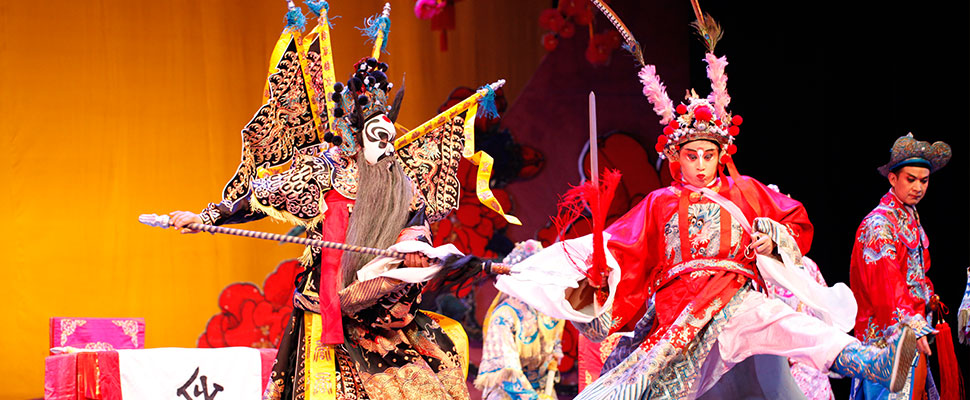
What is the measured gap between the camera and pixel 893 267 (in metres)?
4.87

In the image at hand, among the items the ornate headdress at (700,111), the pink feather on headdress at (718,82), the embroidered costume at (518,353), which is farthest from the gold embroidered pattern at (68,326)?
the pink feather on headdress at (718,82)

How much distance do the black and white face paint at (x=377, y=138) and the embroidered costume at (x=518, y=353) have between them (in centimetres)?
185

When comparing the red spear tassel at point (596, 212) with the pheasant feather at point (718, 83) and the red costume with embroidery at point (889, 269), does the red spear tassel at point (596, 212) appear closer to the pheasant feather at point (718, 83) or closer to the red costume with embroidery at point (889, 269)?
the pheasant feather at point (718, 83)

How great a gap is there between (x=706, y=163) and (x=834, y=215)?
8.81 feet

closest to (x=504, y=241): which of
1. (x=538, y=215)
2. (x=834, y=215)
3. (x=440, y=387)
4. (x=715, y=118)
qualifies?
(x=538, y=215)

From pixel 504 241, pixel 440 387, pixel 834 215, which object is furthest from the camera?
pixel 504 241

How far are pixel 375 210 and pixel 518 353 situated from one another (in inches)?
79.6

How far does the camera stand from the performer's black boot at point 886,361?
3.19 m

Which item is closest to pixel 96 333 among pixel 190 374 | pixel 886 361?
pixel 190 374

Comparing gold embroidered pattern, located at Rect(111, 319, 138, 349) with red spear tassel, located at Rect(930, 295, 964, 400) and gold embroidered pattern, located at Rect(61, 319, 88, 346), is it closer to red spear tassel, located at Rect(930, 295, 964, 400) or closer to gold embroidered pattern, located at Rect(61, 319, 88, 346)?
gold embroidered pattern, located at Rect(61, 319, 88, 346)

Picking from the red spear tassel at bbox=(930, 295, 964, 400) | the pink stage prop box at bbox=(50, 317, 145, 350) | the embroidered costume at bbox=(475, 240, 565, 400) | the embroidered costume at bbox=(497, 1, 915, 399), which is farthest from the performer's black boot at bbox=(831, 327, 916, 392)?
the pink stage prop box at bbox=(50, 317, 145, 350)

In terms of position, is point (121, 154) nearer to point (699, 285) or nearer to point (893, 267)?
point (699, 285)

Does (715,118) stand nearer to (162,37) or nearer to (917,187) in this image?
(917,187)

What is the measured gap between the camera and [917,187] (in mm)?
5074
